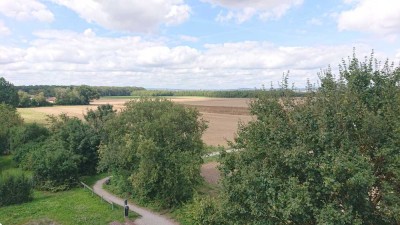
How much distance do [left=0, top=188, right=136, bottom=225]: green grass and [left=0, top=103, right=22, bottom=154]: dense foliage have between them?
28740mm

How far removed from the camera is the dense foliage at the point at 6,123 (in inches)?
2422

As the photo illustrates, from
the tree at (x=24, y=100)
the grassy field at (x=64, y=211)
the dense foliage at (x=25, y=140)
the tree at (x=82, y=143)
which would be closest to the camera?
the grassy field at (x=64, y=211)

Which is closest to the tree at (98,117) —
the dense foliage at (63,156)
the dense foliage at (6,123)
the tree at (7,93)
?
the dense foliage at (63,156)

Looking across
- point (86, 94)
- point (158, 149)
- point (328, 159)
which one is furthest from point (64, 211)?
point (86, 94)

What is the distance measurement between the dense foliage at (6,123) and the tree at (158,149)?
113 ft

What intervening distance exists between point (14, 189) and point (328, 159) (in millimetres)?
34100

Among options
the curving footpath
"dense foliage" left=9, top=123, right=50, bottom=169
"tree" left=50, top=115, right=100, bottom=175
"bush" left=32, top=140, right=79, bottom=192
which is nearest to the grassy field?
the curving footpath

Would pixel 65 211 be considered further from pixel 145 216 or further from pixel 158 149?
pixel 158 149

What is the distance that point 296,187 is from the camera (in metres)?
13.6

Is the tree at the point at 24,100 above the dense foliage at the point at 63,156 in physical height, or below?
above

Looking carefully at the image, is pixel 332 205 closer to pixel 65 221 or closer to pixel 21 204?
pixel 65 221

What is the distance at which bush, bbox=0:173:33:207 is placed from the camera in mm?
36250

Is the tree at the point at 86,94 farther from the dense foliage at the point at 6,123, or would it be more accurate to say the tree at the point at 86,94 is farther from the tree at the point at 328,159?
the tree at the point at 328,159

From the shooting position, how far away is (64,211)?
32156 millimetres
